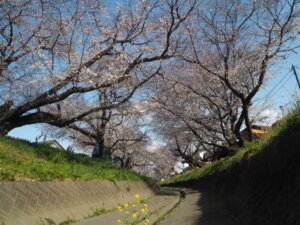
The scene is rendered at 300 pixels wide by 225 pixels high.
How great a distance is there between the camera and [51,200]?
470 cm

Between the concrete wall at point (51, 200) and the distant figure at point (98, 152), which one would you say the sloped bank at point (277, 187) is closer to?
the concrete wall at point (51, 200)

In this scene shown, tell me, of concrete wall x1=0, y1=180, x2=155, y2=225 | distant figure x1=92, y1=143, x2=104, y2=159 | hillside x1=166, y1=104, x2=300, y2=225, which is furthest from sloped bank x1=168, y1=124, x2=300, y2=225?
distant figure x1=92, y1=143, x2=104, y2=159

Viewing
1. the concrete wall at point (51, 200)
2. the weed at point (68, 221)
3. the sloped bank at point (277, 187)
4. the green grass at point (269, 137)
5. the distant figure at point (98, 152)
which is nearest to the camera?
the sloped bank at point (277, 187)

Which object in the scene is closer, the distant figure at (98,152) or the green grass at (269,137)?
the green grass at (269,137)

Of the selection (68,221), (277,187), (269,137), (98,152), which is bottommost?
(68,221)

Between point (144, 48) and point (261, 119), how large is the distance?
11026 millimetres

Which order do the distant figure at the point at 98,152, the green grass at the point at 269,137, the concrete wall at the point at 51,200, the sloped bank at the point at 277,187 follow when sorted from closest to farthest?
the sloped bank at the point at 277,187, the concrete wall at the point at 51,200, the green grass at the point at 269,137, the distant figure at the point at 98,152

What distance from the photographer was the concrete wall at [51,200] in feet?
12.6

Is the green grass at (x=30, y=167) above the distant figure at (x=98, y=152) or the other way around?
the other way around

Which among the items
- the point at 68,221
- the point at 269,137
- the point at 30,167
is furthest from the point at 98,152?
the point at 269,137

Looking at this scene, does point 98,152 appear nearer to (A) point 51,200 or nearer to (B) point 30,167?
(B) point 30,167

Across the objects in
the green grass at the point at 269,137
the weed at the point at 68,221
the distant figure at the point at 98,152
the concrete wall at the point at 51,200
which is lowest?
the weed at the point at 68,221

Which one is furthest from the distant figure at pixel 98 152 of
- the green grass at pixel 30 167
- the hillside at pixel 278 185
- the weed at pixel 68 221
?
the hillside at pixel 278 185

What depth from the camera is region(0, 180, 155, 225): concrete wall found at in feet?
12.6
